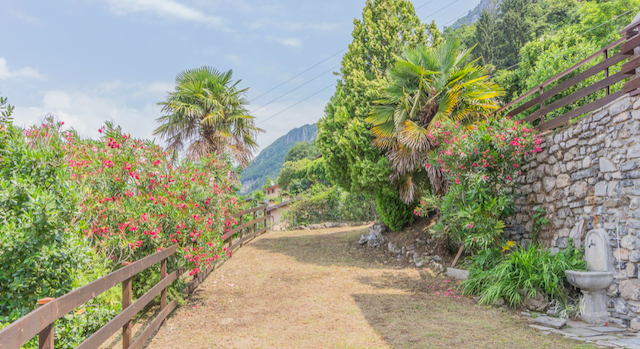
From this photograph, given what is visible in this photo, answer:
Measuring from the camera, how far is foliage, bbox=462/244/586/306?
516 cm

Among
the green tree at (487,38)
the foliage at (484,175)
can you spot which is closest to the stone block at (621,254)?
the foliage at (484,175)

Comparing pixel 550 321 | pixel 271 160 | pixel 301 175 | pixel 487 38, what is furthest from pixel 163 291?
pixel 271 160

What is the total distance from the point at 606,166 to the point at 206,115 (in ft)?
32.0

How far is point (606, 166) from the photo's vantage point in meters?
4.94

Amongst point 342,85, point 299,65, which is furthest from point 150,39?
point 299,65

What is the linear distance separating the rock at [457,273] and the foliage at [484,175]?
52cm

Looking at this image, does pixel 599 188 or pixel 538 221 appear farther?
pixel 538 221

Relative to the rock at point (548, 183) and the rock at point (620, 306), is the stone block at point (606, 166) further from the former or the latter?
the rock at point (620, 306)

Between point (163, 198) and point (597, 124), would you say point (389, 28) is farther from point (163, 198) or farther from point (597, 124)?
point (163, 198)

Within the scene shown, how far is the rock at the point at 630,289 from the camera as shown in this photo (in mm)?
4445

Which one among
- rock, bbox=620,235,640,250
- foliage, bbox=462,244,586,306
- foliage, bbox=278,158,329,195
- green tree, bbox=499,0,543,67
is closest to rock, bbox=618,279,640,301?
rock, bbox=620,235,640,250

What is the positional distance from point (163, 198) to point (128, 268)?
1.52 metres

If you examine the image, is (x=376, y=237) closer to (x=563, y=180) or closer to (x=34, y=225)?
(x=563, y=180)

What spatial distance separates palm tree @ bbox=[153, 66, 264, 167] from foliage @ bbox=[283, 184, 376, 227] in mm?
4684
